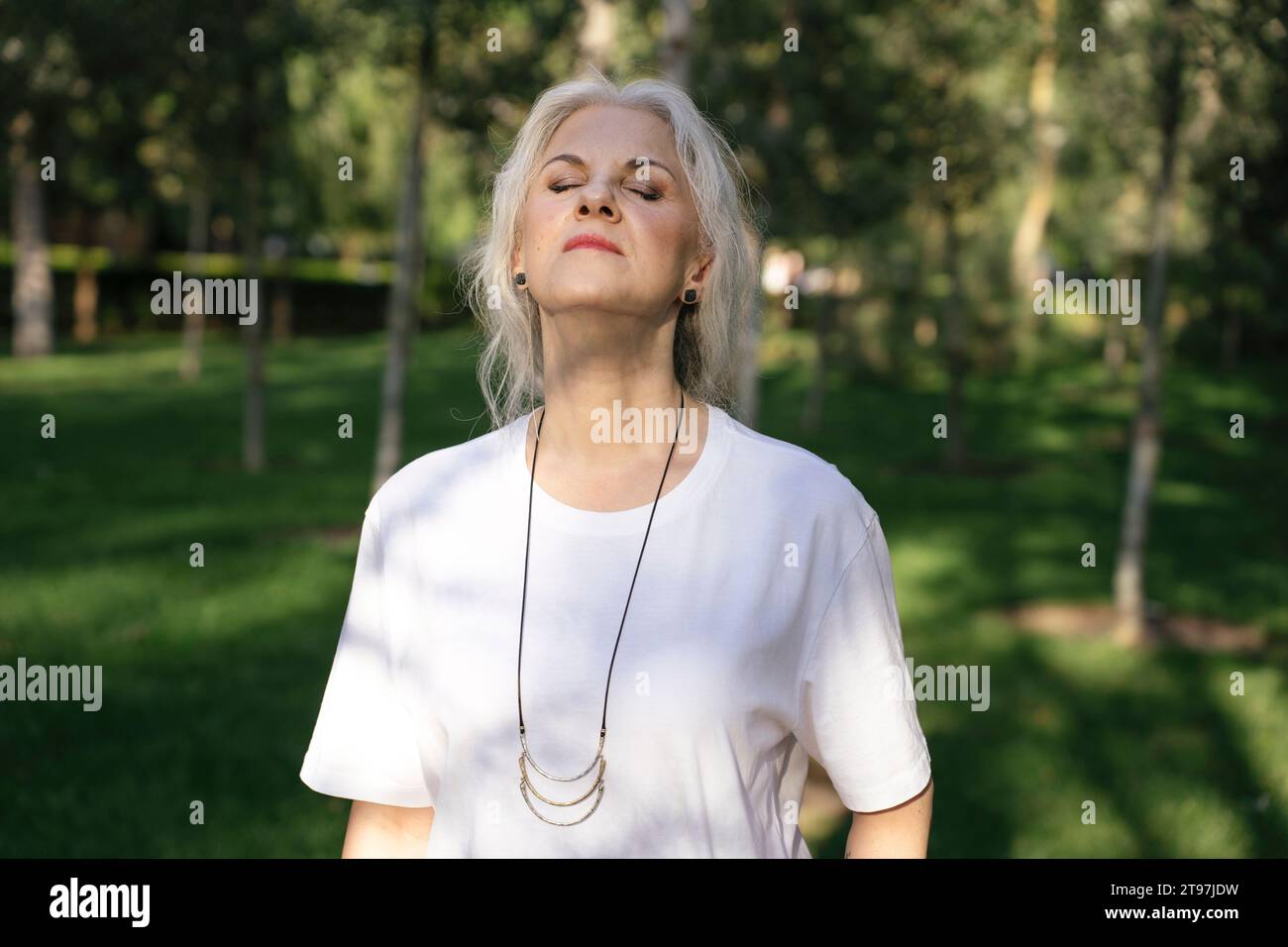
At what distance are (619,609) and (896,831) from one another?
1.85 feet

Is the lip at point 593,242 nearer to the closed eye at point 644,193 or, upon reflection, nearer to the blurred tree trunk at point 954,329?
the closed eye at point 644,193

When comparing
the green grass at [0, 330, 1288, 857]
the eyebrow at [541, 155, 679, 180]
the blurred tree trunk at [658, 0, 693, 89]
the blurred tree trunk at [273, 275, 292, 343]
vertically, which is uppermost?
the blurred tree trunk at [658, 0, 693, 89]

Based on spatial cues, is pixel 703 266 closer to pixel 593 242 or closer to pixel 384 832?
pixel 593 242

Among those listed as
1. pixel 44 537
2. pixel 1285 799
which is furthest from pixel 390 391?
pixel 1285 799

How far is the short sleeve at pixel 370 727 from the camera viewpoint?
81.0 inches

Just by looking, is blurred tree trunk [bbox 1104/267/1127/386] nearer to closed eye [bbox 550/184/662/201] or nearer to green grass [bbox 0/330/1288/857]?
green grass [bbox 0/330/1288/857]

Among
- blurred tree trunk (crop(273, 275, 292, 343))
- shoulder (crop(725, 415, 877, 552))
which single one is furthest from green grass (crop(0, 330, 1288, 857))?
blurred tree trunk (crop(273, 275, 292, 343))

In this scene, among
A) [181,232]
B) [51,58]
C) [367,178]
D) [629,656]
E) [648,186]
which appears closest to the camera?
[629,656]

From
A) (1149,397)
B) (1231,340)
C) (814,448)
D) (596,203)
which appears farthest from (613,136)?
(1231,340)

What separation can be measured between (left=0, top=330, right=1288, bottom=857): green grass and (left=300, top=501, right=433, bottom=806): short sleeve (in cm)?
75

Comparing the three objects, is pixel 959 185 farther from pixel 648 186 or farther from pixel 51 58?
pixel 648 186

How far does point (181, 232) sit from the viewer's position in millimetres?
39531

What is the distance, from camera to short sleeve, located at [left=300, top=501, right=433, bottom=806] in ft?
6.75

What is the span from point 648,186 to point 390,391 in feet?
28.1
